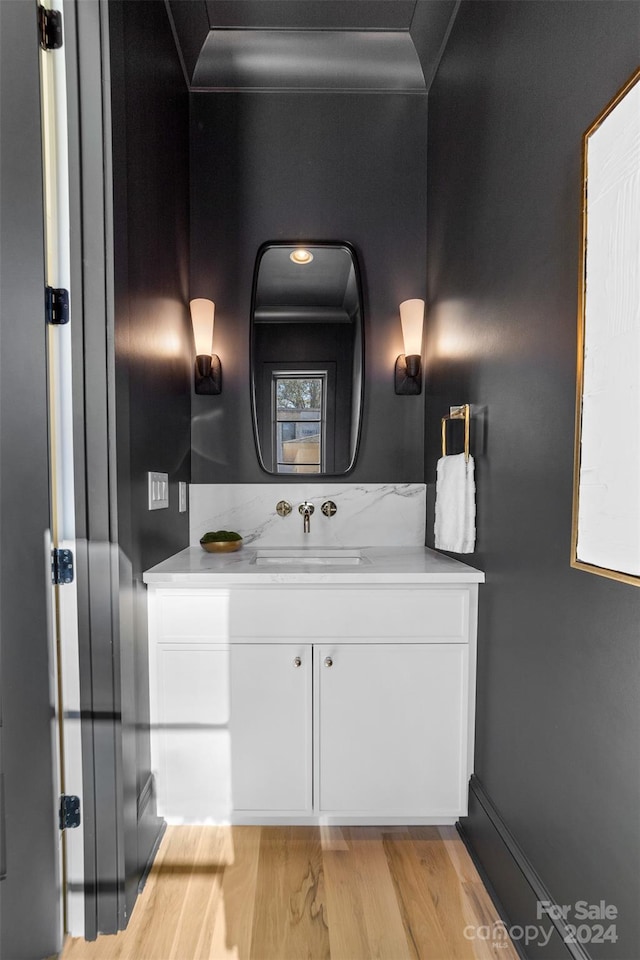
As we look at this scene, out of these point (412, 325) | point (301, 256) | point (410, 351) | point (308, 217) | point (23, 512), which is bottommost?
point (23, 512)

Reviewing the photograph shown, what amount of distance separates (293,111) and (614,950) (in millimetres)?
2711

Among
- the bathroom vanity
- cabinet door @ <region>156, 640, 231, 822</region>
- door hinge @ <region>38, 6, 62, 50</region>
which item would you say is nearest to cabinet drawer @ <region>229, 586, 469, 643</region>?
the bathroom vanity

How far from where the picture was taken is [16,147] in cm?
110

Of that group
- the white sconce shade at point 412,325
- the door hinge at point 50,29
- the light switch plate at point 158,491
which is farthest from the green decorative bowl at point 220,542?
the door hinge at point 50,29

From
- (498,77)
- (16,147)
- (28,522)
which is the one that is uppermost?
(498,77)

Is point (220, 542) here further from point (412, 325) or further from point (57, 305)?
point (412, 325)

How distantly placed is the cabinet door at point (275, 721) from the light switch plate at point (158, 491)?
1.74ft

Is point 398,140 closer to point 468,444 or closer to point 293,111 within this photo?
point 293,111

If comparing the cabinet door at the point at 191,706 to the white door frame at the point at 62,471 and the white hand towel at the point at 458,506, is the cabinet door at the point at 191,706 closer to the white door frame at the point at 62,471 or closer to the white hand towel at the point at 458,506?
the white door frame at the point at 62,471

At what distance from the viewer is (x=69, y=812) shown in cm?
126

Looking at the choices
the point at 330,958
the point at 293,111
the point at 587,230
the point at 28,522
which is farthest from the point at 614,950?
the point at 293,111

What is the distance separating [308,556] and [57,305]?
122cm

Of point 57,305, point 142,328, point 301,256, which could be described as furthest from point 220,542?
point 301,256

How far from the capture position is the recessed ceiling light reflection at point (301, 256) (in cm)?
207
